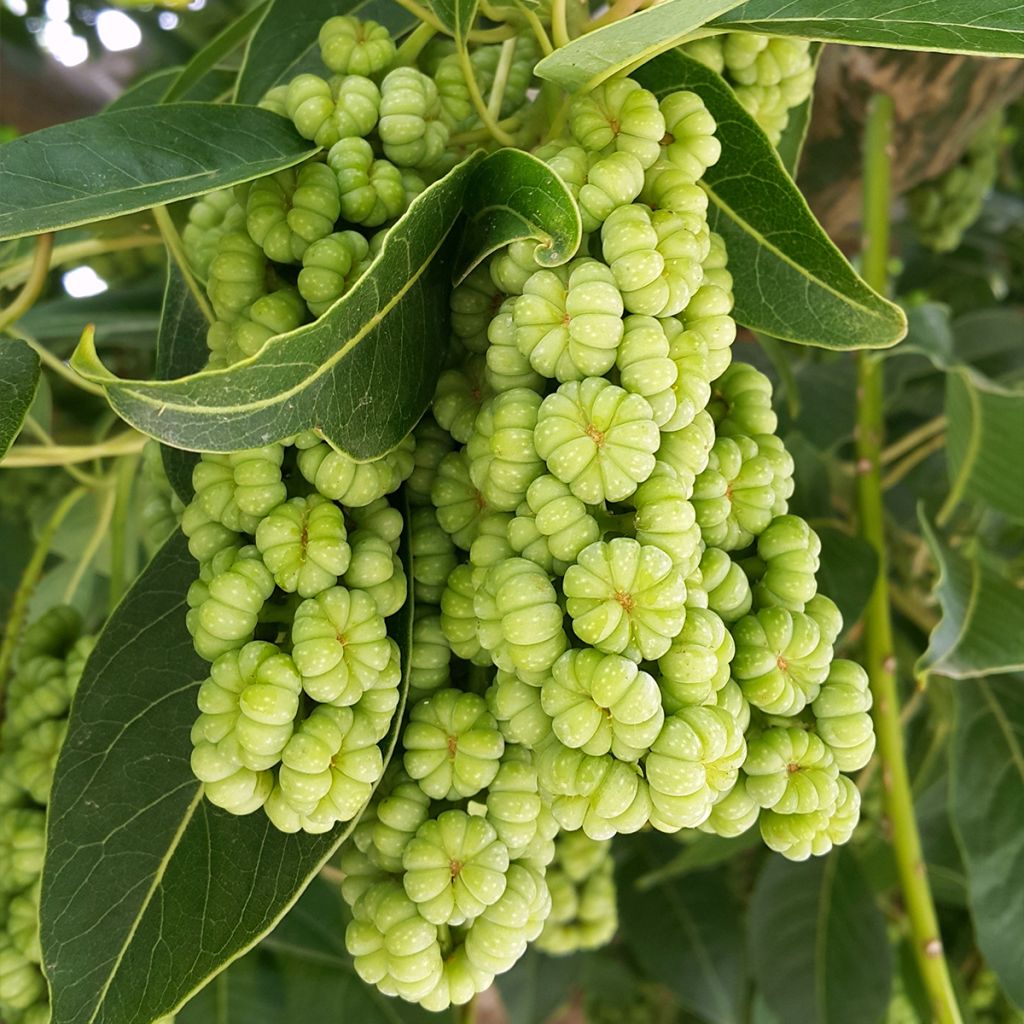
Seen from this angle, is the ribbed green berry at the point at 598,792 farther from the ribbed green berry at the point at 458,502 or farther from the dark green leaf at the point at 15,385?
the dark green leaf at the point at 15,385

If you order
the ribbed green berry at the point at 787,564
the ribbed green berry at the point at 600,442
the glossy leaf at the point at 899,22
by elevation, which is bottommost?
the ribbed green berry at the point at 787,564

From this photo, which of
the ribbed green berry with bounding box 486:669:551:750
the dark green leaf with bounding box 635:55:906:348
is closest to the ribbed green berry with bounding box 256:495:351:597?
the ribbed green berry with bounding box 486:669:551:750

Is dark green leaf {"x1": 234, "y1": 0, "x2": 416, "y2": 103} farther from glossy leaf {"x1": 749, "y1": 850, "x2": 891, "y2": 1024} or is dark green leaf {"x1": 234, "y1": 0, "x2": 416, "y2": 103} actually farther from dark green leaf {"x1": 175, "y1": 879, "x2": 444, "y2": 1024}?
glossy leaf {"x1": 749, "y1": 850, "x2": 891, "y2": 1024}

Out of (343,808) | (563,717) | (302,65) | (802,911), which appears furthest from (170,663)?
(802,911)

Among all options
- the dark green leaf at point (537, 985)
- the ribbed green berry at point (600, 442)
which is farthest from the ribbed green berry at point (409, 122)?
the dark green leaf at point (537, 985)

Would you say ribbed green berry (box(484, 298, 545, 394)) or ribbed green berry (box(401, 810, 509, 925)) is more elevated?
ribbed green berry (box(484, 298, 545, 394))

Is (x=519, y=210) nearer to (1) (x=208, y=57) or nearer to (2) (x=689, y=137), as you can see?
(2) (x=689, y=137)
